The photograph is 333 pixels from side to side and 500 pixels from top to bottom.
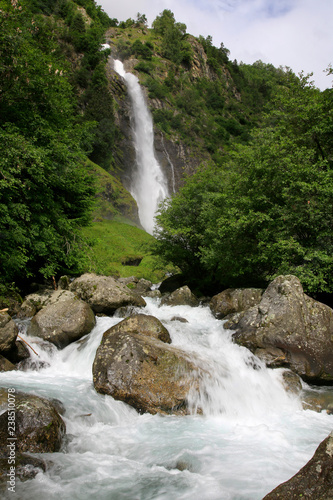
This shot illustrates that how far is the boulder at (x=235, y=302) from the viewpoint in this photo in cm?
1498

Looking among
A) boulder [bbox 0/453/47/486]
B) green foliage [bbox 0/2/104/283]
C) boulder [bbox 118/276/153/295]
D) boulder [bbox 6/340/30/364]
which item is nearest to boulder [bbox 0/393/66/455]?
boulder [bbox 0/453/47/486]

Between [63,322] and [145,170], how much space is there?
46.9 metres

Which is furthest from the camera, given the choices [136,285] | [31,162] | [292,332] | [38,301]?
[136,285]

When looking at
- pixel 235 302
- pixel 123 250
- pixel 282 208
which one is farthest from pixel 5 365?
pixel 123 250

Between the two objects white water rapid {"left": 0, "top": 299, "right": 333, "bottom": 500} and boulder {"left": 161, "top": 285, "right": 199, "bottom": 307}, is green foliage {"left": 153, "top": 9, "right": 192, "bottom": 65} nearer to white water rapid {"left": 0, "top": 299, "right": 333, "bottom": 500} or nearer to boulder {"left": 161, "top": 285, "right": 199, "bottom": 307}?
boulder {"left": 161, "top": 285, "right": 199, "bottom": 307}

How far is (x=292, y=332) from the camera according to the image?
10195 mm

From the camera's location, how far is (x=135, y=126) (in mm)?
61000

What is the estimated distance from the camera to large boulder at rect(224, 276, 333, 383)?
9.66 metres

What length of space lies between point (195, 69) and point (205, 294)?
103m

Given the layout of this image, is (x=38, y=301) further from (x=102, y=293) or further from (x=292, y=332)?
(x=292, y=332)

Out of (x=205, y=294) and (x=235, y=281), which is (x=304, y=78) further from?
(x=205, y=294)

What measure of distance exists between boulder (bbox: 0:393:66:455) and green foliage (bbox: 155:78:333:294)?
35.1 feet

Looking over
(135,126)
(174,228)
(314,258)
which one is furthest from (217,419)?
(135,126)

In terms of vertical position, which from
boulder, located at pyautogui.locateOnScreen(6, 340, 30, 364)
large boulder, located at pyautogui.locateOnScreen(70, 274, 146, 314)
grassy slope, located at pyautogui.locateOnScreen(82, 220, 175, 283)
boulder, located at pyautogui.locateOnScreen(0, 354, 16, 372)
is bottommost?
boulder, located at pyautogui.locateOnScreen(0, 354, 16, 372)
